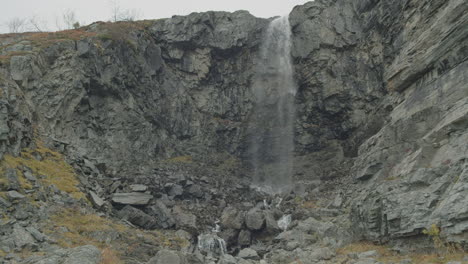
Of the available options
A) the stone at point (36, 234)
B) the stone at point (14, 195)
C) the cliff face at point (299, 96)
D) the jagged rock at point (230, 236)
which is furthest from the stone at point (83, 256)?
the jagged rock at point (230, 236)

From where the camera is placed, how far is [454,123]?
1544 cm

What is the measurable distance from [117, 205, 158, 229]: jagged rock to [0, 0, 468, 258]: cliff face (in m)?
5.27

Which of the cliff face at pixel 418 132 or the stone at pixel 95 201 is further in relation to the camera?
the stone at pixel 95 201

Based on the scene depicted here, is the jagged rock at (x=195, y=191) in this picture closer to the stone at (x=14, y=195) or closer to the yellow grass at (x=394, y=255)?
the yellow grass at (x=394, y=255)

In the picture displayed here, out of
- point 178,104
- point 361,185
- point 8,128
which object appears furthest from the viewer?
point 178,104

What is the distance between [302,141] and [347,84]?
943cm

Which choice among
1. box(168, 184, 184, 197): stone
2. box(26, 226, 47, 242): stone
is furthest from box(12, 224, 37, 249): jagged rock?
box(168, 184, 184, 197): stone

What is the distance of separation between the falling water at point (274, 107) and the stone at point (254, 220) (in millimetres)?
15866

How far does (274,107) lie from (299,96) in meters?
3.88

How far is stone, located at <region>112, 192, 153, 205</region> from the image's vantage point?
26.5 metres

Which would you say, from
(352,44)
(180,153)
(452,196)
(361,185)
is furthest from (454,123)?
(180,153)

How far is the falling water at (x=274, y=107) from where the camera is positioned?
151 ft

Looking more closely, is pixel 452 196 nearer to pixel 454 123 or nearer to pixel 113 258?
pixel 454 123

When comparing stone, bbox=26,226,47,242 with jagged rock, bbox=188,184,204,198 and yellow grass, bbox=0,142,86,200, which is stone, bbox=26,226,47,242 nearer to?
yellow grass, bbox=0,142,86,200
